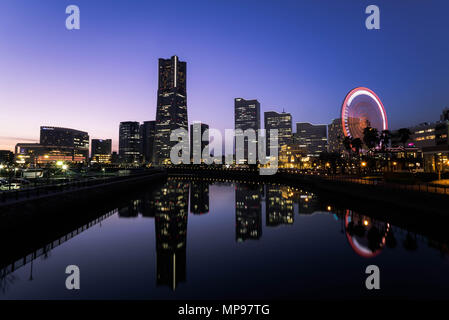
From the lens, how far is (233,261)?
17.5m

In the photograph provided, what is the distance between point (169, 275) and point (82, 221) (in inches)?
782

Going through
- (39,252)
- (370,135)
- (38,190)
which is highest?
(370,135)

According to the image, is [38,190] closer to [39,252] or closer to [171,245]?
[39,252]

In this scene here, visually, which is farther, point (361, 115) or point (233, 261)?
point (361, 115)

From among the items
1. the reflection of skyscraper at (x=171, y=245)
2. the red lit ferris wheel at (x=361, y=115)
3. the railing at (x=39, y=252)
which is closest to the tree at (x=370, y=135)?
the red lit ferris wheel at (x=361, y=115)

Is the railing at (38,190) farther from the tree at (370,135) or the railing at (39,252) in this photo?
the tree at (370,135)

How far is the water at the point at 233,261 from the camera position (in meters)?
12.9

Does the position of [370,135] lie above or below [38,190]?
above

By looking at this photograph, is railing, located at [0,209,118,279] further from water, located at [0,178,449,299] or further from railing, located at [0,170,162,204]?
railing, located at [0,170,162,204]

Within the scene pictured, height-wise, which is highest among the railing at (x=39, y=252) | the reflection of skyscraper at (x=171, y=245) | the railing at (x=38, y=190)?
the railing at (x=38, y=190)

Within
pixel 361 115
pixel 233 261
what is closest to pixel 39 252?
pixel 233 261

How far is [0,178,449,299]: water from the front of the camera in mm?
12883
